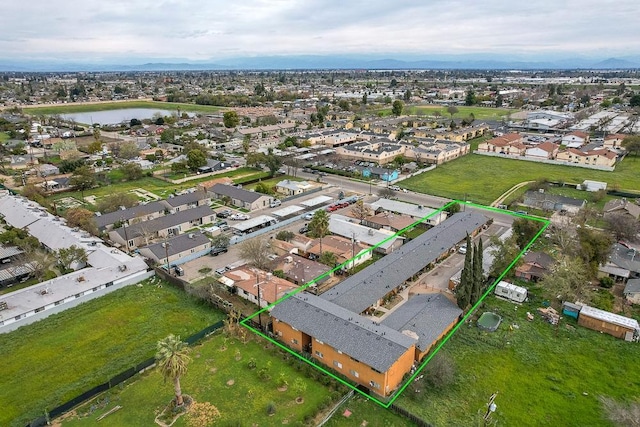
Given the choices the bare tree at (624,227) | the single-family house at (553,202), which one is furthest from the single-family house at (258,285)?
the single-family house at (553,202)

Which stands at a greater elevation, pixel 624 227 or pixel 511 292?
pixel 624 227

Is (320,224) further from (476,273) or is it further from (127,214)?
(127,214)

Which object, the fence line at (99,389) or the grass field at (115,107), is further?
the grass field at (115,107)

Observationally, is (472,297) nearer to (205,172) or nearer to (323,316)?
(323,316)

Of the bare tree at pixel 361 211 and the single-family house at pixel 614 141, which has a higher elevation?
the single-family house at pixel 614 141

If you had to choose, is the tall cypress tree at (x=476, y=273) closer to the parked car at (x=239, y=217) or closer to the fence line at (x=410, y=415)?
the fence line at (x=410, y=415)

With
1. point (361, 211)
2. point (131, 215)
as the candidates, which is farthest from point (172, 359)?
point (361, 211)
